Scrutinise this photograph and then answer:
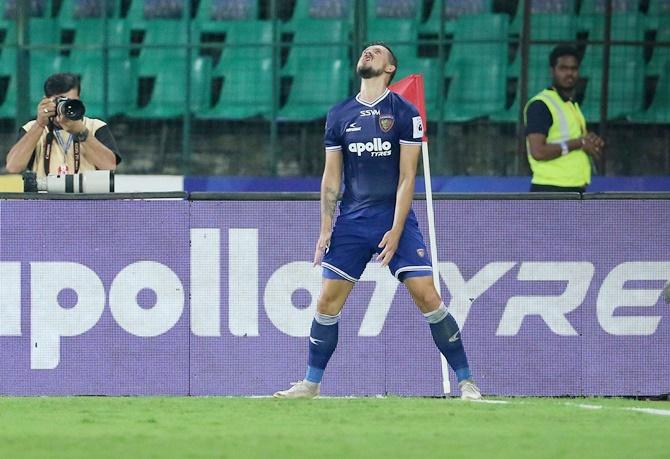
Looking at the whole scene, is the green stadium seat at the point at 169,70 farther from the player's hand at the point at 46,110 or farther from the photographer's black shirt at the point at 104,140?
the player's hand at the point at 46,110

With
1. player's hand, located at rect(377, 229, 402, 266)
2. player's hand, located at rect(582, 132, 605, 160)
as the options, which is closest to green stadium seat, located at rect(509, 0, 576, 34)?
player's hand, located at rect(582, 132, 605, 160)

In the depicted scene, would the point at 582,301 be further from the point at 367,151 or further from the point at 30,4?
the point at 30,4

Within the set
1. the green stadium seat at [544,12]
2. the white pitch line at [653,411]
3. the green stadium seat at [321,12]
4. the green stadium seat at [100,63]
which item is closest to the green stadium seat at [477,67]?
the green stadium seat at [544,12]

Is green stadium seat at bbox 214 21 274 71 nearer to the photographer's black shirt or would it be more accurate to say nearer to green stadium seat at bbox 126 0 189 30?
green stadium seat at bbox 126 0 189 30

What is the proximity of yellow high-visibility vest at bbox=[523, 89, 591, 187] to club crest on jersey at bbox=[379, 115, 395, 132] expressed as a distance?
393cm

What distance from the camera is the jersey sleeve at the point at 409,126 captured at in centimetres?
1037

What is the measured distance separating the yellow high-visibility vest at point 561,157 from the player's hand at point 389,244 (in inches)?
155

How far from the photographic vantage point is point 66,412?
32.2 feet

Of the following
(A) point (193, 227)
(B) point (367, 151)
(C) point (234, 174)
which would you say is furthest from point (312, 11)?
(B) point (367, 151)

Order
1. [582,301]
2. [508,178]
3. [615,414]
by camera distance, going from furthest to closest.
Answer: [508,178] → [582,301] → [615,414]

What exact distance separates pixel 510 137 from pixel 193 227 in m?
9.38

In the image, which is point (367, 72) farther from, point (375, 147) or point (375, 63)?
point (375, 147)

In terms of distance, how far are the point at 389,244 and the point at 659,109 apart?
1178 cm

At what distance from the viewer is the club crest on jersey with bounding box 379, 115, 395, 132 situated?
10352 mm
